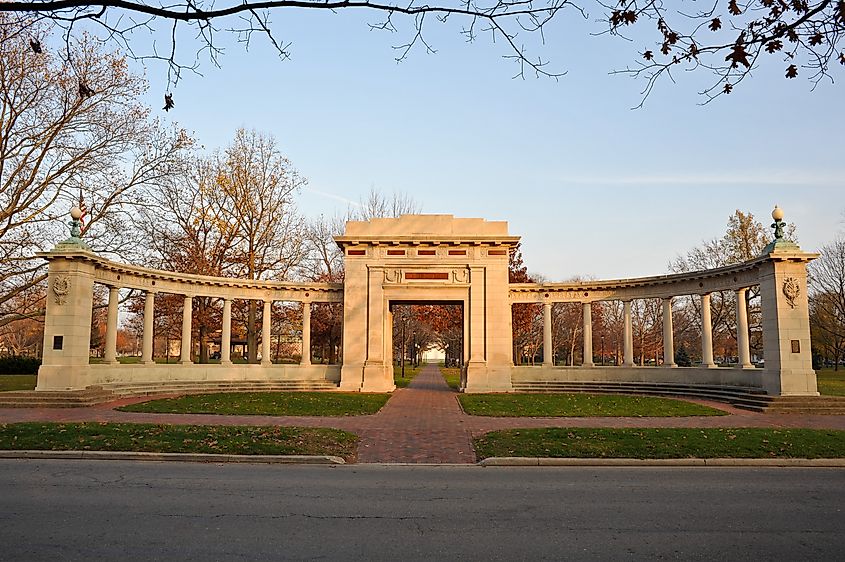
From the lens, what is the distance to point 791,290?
22328 millimetres

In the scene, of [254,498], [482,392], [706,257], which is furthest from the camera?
[706,257]

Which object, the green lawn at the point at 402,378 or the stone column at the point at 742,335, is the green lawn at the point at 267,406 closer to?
the green lawn at the point at 402,378

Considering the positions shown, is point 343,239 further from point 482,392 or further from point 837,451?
point 837,451

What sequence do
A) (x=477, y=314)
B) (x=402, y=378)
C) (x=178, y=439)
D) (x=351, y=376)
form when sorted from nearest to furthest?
(x=178, y=439)
(x=351, y=376)
(x=477, y=314)
(x=402, y=378)

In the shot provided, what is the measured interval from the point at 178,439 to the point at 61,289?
13.6m

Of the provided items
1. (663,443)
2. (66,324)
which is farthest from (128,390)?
(663,443)

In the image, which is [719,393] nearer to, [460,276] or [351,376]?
[460,276]

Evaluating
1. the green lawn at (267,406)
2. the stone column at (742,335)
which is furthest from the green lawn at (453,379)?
the stone column at (742,335)

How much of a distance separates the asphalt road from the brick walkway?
5.42 feet

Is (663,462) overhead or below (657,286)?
below

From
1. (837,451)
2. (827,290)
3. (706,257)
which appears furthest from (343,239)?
(827,290)

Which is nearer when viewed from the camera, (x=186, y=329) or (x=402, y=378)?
(x=186, y=329)

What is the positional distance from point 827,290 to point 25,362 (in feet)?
204

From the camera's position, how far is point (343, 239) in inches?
1222
